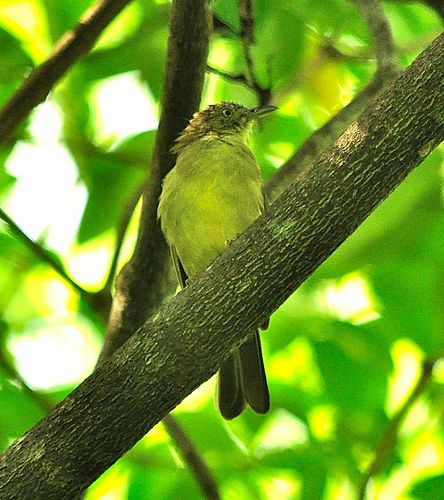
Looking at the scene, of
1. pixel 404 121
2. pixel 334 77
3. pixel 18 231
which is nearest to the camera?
pixel 404 121

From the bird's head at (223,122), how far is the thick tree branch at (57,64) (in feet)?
3.10

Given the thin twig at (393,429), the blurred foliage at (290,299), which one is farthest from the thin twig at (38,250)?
the thin twig at (393,429)

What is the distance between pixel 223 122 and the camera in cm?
553

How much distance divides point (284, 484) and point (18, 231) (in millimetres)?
1682

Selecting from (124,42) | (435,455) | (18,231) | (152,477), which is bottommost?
(435,455)

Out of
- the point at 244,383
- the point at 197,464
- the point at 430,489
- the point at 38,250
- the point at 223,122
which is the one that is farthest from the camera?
the point at 223,122

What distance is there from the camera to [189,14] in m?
3.88

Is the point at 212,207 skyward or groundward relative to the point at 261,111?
groundward

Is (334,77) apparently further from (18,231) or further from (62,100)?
(18,231)

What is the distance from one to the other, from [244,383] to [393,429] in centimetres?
69

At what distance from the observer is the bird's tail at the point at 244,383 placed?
13.7 feet

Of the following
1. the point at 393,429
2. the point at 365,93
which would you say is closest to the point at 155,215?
the point at 365,93

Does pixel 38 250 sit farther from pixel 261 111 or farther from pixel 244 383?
pixel 261 111

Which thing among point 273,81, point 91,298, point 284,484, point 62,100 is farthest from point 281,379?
point 62,100
